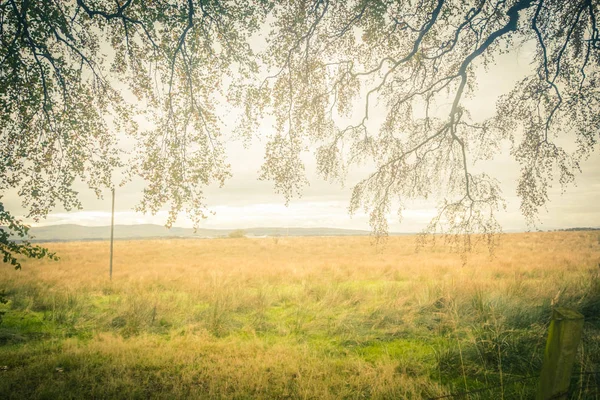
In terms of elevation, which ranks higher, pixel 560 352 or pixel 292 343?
pixel 560 352

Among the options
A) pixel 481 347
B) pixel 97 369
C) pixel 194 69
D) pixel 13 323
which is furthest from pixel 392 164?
pixel 13 323

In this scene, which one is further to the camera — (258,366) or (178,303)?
(178,303)

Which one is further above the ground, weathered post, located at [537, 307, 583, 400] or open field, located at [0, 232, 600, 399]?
weathered post, located at [537, 307, 583, 400]

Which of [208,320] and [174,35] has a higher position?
[174,35]

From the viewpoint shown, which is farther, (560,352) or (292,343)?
(292,343)

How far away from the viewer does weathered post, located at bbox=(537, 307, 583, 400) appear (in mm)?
2305

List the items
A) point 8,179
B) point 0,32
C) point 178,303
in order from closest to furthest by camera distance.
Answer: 1. point 0,32
2. point 8,179
3. point 178,303

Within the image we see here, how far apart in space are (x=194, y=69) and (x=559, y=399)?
6.39m

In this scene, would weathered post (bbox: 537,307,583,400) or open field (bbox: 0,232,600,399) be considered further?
open field (bbox: 0,232,600,399)

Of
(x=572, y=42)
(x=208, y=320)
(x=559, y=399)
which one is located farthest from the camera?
(x=208, y=320)

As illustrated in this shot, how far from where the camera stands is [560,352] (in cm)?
233

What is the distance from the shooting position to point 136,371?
5.03 metres

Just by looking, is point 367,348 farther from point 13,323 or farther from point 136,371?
point 13,323

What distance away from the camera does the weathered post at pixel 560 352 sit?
2.30m
